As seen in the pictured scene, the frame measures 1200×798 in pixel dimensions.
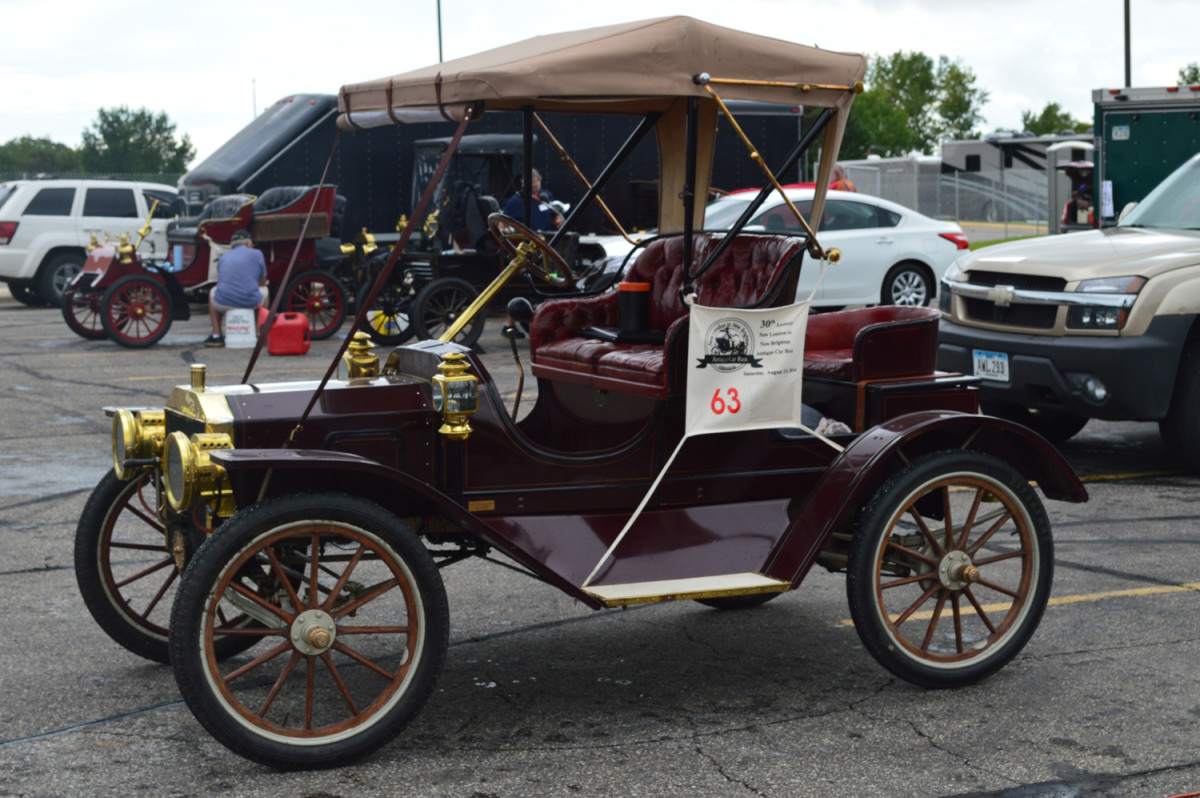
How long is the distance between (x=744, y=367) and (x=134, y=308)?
12065mm

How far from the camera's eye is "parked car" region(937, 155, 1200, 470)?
23.7 feet

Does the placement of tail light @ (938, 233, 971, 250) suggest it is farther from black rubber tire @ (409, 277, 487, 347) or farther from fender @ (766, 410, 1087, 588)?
fender @ (766, 410, 1087, 588)

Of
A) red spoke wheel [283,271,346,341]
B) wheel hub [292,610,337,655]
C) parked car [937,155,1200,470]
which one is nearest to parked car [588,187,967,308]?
red spoke wheel [283,271,346,341]

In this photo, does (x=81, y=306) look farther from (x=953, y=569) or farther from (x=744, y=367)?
(x=953, y=569)

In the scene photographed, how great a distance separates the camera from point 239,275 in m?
14.5

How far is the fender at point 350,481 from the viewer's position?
146 inches

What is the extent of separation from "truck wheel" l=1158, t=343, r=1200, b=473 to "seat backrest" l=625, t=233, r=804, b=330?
3332 millimetres

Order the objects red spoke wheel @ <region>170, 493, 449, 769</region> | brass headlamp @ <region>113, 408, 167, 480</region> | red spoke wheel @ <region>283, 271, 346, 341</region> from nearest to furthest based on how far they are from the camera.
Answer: red spoke wheel @ <region>170, 493, 449, 769</region>
brass headlamp @ <region>113, 408, 167, 480</region>
red spoke wheel @ <region>283, 271, 346, 341</region>

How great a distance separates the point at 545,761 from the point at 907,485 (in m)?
1.45

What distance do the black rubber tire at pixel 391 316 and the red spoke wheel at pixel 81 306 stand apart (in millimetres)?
3135

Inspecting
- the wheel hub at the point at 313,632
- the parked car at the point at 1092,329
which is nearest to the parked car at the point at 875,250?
the parked car at the point at 1092,329

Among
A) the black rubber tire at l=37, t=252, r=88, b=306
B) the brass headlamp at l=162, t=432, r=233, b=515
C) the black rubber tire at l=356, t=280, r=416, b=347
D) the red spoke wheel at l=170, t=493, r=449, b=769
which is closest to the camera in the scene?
the red spoke wheel at l=170, t=493, r=449, b=769

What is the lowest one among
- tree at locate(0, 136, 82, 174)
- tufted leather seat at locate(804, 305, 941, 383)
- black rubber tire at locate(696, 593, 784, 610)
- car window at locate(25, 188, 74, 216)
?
black rubber tire at locate(696, 593, 784, 610)

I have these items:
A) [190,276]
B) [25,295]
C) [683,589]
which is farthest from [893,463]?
[25,295]
